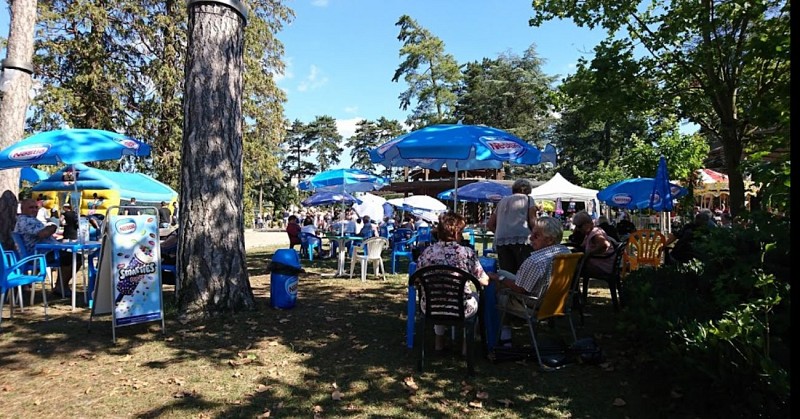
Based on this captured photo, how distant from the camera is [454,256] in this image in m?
4.04

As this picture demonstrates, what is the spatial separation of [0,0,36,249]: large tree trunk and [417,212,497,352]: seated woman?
6921mm

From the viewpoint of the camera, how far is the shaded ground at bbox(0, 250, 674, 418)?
3283 millimetres

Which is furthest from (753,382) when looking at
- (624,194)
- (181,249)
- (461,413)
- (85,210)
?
(85,210)

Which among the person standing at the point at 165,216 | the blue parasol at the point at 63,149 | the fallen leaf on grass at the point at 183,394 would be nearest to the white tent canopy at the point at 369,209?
the blue parasol at the point at 63,149

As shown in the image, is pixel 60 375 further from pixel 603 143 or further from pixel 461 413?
pixel 603 143

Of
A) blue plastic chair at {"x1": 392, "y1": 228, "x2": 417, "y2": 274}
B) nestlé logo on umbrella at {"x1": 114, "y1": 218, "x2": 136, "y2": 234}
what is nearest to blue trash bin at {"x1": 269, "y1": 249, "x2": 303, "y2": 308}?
nestlé logo on umbrella at {"x1": 114, "y1": 218, "x2": 136, "y2": 234}

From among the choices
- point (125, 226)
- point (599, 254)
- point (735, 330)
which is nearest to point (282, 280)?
point (125, 226)

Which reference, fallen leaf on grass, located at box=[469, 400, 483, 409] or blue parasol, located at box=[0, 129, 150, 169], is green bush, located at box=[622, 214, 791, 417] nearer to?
fallen leaf on grass, located at box=[469, 400, 483, 409]

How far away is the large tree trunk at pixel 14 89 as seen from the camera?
25.0 feet

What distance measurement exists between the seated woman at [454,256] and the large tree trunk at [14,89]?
6.92 metres

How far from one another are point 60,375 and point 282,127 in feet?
65.2

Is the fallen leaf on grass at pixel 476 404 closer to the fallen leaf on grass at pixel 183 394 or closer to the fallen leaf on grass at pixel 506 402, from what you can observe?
the fallen leaf on grass at pixel 506 402

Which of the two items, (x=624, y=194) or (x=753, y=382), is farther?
(x=624, y=194)

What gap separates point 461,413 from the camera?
3.22 m
